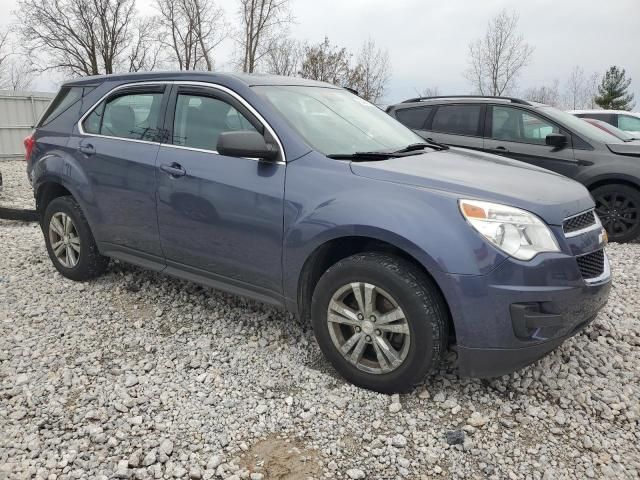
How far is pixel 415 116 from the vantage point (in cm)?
761

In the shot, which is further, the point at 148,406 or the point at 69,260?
the point at 69,260

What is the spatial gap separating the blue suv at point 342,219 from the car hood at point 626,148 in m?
3.61

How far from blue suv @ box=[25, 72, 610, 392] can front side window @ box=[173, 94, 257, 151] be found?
0.01 m

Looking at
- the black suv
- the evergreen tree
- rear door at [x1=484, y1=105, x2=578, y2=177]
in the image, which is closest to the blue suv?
the black suv

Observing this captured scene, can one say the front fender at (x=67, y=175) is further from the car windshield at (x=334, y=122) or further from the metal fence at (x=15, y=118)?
the metal fence at (x=15, y=118)

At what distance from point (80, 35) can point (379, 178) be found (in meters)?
31.1

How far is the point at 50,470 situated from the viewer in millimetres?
2428

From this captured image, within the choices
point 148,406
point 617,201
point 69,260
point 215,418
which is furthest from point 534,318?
point 617,201

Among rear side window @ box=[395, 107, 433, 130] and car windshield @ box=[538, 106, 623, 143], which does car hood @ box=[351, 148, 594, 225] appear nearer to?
car windshield @ box=[538, 106, 623, 143]

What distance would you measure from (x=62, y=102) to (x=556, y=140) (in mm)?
5530

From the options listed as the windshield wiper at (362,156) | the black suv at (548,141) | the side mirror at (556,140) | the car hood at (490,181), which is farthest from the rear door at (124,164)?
the side mirror at (556,140)

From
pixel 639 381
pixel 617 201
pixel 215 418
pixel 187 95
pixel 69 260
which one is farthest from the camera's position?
pixel 617 201

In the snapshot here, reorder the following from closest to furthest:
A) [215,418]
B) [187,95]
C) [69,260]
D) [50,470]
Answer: [50,470], [215,418], [187,95], [69,260]

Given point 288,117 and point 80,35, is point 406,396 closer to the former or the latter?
point 288,117
